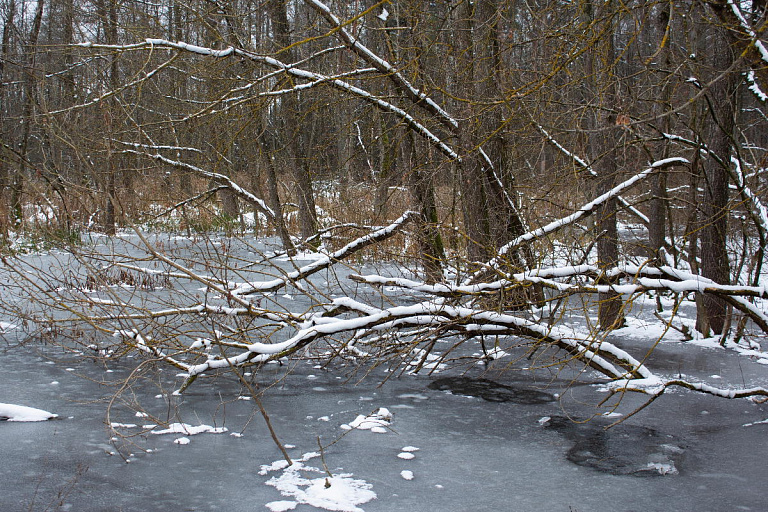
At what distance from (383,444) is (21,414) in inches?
108

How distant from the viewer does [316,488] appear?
14.1 ft

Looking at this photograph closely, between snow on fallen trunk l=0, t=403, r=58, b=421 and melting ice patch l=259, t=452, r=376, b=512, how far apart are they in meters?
1.98

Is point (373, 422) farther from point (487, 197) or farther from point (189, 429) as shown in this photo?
point (487, 197)

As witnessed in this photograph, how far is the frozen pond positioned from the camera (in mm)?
4215

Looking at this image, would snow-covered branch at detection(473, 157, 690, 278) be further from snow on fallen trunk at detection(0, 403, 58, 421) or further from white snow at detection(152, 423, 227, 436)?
snow on fallen trunk at detection(0, 403, 58, 421)

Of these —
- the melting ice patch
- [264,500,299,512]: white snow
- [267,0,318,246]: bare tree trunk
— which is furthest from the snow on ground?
[267,0,318,246]: bare tree trunk

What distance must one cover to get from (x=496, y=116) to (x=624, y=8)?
14.1 ft

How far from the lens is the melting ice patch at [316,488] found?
4090mm

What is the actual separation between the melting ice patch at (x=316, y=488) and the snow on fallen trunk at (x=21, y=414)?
6.48 feet

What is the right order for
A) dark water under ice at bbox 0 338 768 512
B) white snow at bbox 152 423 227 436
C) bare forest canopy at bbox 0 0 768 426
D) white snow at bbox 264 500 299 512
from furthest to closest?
bare forest canopy at bbox 0 0 768 426
white snow at bbox 152 423 227 436
dark water under ice at bbox 0 338 768 512
white snow at bbox 264 500 299 512

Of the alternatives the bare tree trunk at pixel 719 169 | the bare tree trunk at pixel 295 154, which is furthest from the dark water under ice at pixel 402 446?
the bare tree trunk at pixel 295 154

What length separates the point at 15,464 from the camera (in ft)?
15.0


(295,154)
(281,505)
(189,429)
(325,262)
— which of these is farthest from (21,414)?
(295,154)

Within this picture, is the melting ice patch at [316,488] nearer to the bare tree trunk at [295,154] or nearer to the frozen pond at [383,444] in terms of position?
the frozen pond at [383,444]
